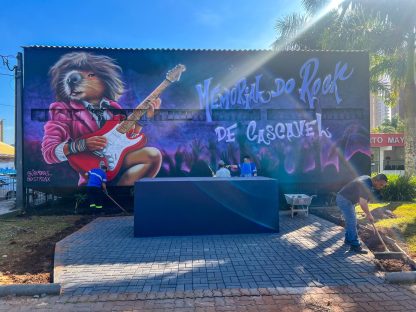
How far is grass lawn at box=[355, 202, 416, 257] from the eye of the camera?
7.39 metres

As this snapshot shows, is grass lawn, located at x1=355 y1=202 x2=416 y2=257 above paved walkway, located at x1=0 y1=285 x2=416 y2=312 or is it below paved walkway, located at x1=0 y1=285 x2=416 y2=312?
above

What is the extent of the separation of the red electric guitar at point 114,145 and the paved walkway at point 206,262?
3.74 meters

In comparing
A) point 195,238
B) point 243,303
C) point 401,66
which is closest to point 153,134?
point 195,238

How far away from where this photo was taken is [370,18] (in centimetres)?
1368

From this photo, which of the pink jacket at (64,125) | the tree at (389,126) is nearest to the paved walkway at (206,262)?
the pink jacket at (64,125)

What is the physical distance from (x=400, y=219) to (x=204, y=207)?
15.8 ft

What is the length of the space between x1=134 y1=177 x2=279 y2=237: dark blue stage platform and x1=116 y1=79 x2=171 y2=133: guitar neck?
4.30 metres

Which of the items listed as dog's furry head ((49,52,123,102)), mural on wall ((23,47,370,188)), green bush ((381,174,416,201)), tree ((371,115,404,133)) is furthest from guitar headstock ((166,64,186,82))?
tree ((371,115,404,133))

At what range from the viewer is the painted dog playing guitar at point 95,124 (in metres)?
11.7

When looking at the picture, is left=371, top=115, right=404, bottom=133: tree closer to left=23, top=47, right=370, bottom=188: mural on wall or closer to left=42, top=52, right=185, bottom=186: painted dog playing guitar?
left=23, top=47, right=370, bottom=188: mural on wall

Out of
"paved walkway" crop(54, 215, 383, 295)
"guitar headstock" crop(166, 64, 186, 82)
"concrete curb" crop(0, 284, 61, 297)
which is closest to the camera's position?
"concrete curb" crop(0, 284, 61, 297)

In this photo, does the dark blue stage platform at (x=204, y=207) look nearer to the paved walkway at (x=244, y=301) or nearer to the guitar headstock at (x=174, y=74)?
the paved walkway at (x=244, y=301)

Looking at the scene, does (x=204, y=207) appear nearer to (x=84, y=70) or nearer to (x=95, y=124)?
(x=95, y=124)
